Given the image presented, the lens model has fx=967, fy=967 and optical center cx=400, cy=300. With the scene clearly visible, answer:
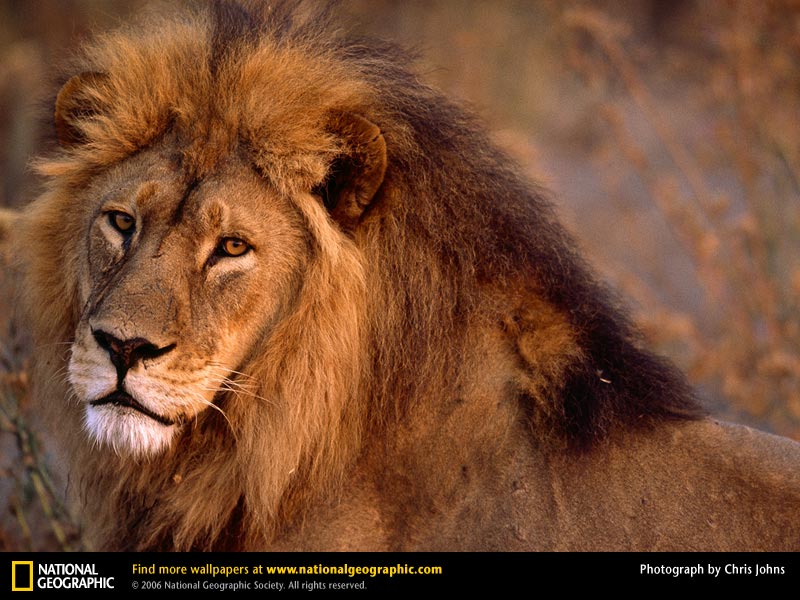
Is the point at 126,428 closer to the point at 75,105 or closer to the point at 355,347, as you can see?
the point at 355,347

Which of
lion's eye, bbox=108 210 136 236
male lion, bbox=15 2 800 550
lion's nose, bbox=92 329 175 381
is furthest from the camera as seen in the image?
lion's eye, bbox=108 210 136 236

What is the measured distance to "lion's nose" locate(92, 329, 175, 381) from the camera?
10.1ft

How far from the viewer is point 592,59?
766 centimetres

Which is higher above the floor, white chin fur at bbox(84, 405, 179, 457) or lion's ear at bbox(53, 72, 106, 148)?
lion's ear at bbox(53, 72, 106, 148)

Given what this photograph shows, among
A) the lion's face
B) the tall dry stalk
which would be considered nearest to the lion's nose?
the lion's face

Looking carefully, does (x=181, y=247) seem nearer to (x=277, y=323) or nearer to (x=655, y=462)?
(x=277, y=323)

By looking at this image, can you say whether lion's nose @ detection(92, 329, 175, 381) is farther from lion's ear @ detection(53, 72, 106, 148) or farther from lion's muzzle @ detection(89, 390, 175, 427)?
lion's ear @ detection(53, 72, 106, 148)

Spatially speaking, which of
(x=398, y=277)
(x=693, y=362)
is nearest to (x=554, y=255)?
(x=398, y=277)

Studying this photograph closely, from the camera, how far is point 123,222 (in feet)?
11.3
